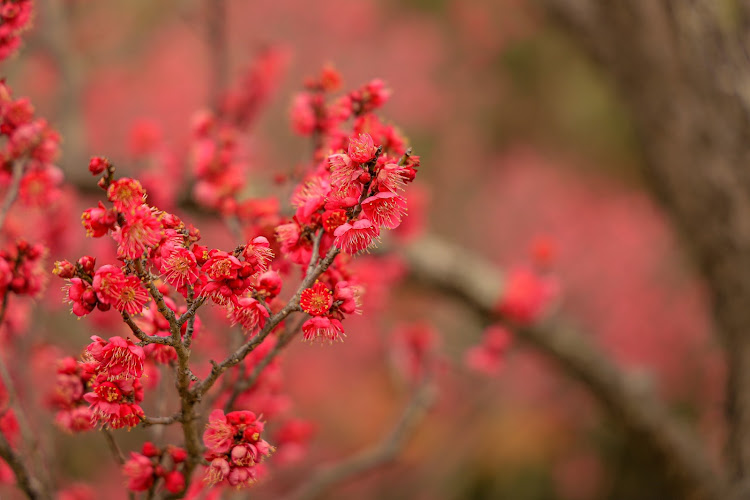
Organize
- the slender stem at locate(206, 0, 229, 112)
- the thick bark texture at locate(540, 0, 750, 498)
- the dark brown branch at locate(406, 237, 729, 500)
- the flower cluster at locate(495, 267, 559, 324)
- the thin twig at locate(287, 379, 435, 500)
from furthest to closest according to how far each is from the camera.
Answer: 1. the dark brown branch at locate(406, 237, 729, 500)
2. the flower cluster at locate(495, 267, 559, 324)
3. the slender stem at locate(206, 0, 229, 112)
4. the thick bark texture at locate(540, 0, 750, 498)
5. the thin twig at locate(287, 379, 435, 500)

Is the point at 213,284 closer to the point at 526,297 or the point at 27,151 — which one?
the point at 27,151

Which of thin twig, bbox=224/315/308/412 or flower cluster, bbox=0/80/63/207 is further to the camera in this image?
flower cluster, bbox=0/80/63/207

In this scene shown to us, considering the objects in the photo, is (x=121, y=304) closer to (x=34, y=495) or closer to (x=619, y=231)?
(x=34, y=495)

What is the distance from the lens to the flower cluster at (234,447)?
30.9 inches

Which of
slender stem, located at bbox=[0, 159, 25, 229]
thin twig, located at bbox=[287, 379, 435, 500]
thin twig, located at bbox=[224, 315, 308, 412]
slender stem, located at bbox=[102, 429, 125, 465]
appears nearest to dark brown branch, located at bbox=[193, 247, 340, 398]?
thin twig, located at bbox=[224, 315, 308, 412]

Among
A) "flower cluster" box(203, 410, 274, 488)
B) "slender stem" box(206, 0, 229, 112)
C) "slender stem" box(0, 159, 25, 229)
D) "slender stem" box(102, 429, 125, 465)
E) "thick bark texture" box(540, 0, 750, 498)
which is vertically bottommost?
"slender stem" box(102, 429, 125, 465)

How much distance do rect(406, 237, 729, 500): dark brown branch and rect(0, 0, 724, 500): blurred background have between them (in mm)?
166

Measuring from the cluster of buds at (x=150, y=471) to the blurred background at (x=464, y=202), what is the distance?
1.45m

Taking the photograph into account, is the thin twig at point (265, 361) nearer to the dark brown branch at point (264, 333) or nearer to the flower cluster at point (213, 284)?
the flower cluster at point (213, 284)

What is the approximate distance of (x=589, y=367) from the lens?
2686mm

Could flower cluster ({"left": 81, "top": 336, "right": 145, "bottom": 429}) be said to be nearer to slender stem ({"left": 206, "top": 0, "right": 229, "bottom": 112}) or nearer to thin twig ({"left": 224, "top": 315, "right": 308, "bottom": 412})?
thin twig ({"left": 224, "top": 315, "right": 308, "bottom": 412})

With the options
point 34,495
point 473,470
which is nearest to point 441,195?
point 473,470

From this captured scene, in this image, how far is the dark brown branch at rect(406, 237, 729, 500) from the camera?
254 centimetres

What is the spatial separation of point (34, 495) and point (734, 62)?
2.24m
